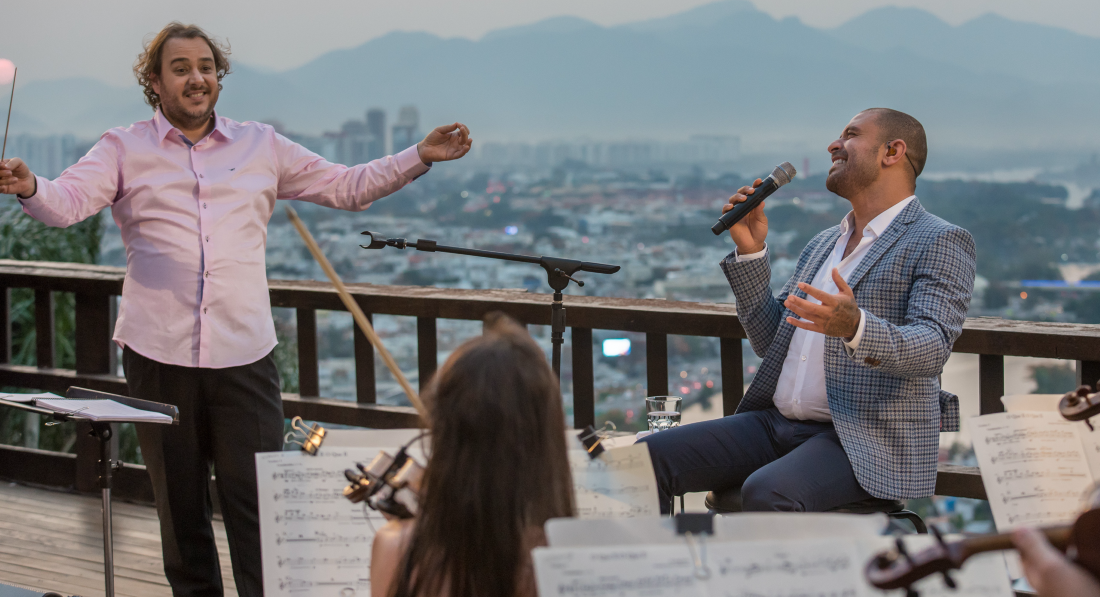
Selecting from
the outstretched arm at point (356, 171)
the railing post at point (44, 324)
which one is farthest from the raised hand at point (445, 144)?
the railing post at point (44, 324)

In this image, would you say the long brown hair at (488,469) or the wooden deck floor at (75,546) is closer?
the long brown hair at (488,469)

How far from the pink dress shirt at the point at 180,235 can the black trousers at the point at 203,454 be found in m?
0.06

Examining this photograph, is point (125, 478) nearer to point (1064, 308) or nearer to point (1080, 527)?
point (1080, 527)

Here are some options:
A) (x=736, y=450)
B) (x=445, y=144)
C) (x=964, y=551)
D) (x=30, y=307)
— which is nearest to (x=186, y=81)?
(x=445, y=144)

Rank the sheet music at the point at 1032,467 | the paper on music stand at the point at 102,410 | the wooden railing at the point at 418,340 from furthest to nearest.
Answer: the wooden railing at the point at 418,340 → the paper on music stand at the point at 102,410 → the sheet music at the point at 1032,467

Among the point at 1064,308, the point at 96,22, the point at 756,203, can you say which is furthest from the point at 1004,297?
the point at 96,22

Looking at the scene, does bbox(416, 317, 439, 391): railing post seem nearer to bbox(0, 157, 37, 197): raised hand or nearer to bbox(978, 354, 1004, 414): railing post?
bbox(0, 157, 37, 197): raised hand

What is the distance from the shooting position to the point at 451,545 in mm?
950

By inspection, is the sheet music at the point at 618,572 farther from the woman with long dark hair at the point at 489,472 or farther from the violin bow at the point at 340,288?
the violin bow at the point at 340,288

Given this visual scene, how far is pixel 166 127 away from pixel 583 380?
4.51 feet

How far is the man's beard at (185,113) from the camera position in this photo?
6.59 feet

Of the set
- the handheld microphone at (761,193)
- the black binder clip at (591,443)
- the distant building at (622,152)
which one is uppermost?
the distant building at (622,152)

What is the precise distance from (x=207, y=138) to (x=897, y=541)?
1.83 metres

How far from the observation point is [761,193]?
1.94 metres
